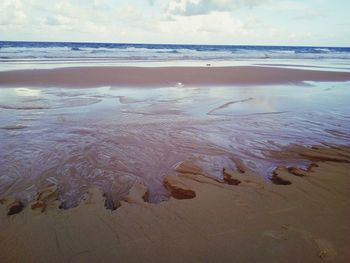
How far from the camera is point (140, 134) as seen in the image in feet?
22.6

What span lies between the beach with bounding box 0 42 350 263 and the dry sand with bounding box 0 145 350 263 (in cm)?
1

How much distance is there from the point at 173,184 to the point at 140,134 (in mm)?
2586

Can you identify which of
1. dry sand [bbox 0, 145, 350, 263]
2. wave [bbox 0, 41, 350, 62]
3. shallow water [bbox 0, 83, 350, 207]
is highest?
dry sand [bbox 0, 145, 350, 263]

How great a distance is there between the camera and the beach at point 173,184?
3.14 m

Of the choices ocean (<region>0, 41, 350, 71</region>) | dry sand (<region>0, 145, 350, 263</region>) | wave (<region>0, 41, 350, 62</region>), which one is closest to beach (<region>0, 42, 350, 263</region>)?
dry sand (<region>0, 145, 350, 263</region>)

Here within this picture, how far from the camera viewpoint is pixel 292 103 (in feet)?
35.5

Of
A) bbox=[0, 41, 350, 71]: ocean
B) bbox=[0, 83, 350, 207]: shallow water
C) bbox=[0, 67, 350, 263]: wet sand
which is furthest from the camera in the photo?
bbox=[0, 41, 350, 71]: ocean

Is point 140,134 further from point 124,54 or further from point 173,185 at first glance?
point 124,54

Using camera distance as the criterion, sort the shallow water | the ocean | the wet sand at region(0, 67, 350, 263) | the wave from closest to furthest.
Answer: the wet sand at region(0, 67, 350, 263), the shallow water, the ocean, the wave

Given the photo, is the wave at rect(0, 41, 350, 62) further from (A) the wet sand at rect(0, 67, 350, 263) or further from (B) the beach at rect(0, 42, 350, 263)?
(A) the wet sand at rect(0, 67, 350, 263)

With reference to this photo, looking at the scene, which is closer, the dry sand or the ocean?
the dry sand

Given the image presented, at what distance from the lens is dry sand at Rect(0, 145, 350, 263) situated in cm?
303

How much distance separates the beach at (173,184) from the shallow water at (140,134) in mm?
32

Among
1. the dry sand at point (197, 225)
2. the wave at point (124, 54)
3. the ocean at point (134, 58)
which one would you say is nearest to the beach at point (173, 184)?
the dry sand at point (197, 225)
